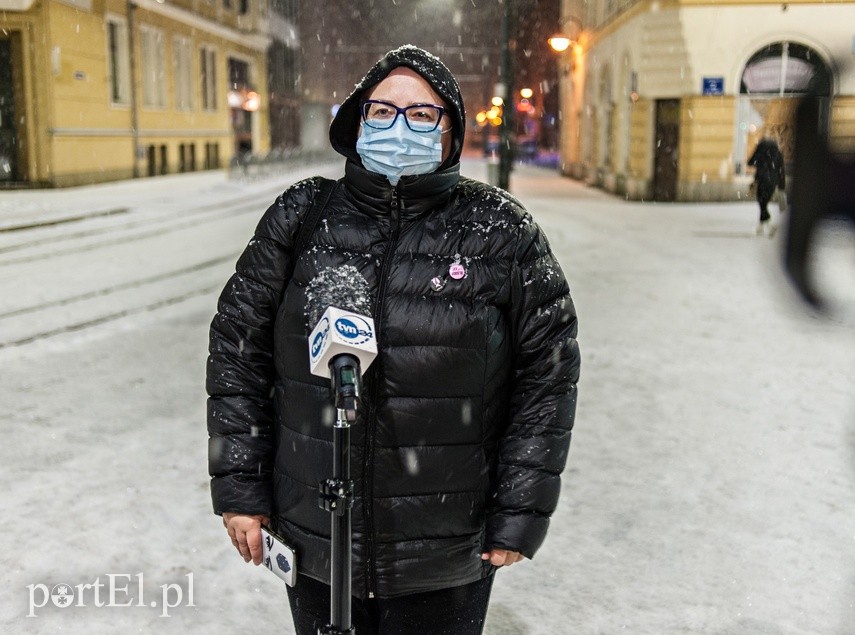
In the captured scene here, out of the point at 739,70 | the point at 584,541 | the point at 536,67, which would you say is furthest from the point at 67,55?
the point at 536,67

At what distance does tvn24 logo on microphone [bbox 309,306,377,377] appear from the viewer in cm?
183

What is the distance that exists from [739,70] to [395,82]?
23184 millimetres

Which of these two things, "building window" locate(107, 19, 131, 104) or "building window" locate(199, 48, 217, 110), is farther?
"building window" locate(199, 48, 217, 110)

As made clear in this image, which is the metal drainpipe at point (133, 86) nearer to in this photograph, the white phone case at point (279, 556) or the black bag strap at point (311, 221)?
the black bag strap at point (311, 221)

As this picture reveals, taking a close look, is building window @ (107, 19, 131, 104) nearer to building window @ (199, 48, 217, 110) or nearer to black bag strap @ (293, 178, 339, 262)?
building window @ (199, 48, 217, 110)

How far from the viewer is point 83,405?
6.04m

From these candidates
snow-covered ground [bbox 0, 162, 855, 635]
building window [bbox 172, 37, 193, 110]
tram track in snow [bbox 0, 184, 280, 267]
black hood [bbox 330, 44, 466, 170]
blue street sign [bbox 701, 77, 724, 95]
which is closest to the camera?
black hood [bbox 330, 44, 466, 170]

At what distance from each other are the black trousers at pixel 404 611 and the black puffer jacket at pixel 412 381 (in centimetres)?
5

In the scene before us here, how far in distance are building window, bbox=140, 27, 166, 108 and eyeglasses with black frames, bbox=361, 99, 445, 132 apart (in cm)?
3260

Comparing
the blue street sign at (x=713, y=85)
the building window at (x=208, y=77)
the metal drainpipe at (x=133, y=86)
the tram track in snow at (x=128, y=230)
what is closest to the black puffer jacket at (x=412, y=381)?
the tram track in snow at (x=128, y=230)

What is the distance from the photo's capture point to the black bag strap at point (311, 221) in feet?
7.37

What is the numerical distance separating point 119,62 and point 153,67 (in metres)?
3.14

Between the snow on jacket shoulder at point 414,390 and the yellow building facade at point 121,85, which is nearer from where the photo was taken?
the snow on jacket shoulder at point 414,390

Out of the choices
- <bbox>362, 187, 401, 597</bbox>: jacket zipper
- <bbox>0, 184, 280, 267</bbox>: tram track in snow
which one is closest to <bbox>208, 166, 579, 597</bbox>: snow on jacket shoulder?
<bbox>362, 187, 401, 597</bbox>: jacket zipper
